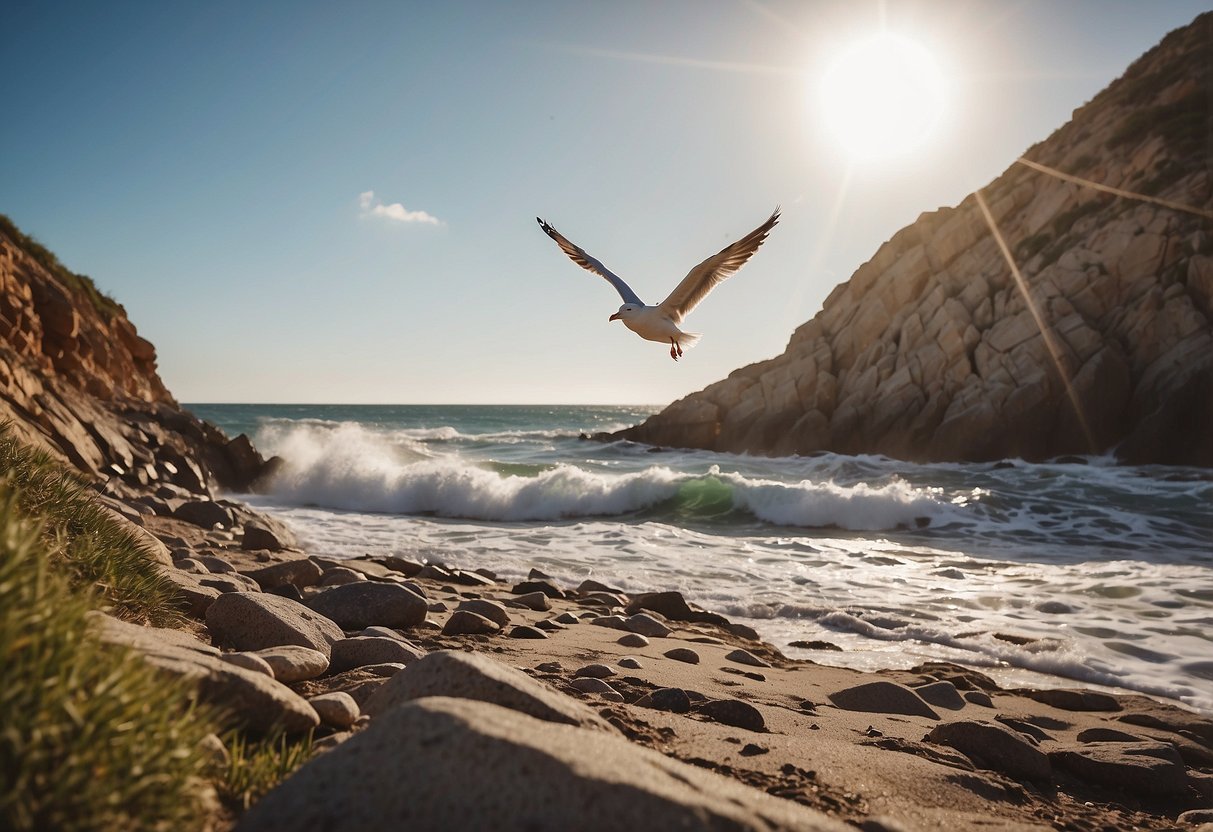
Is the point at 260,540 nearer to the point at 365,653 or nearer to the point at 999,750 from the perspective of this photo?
the point at 365,653

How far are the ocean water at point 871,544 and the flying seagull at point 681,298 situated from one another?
4117 mm

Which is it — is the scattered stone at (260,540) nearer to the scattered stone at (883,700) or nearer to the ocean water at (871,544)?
the ocean water at (871,544)

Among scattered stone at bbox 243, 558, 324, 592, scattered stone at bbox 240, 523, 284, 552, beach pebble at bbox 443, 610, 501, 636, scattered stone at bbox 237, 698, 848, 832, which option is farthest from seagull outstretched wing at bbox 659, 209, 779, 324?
scattered stone at bbox 240, 523, 284, 552

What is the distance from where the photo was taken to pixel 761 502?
813 inches

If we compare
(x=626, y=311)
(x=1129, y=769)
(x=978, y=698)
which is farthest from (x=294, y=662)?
(x=978, y=698)

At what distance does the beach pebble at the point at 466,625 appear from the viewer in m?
6.70

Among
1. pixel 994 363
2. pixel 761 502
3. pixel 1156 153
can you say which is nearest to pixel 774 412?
pixel 994 363

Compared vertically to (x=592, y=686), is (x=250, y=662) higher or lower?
higher

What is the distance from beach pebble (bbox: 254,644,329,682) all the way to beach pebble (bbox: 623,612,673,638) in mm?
4538

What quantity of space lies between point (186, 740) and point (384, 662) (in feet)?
9.28

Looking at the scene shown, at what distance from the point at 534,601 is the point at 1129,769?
20.6 feet

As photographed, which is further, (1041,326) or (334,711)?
(1041,326)

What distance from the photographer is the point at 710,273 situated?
8.65m

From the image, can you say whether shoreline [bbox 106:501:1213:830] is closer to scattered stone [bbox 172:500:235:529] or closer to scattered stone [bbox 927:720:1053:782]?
scattered stone [bbox 927:720:1053:782]
